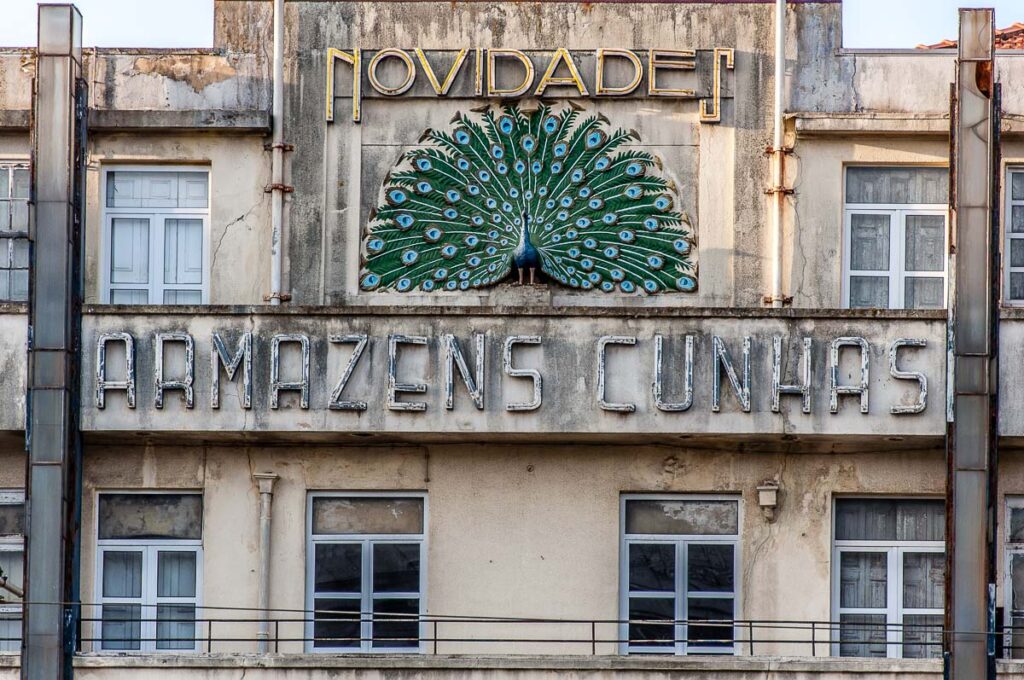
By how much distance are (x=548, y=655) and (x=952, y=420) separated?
184 inches

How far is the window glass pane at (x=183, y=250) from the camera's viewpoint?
21844mm

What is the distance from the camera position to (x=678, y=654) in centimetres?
2088

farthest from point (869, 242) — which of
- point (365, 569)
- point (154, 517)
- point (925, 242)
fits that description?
point (154, 517)

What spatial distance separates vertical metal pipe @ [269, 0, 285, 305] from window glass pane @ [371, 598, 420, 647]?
3.65m

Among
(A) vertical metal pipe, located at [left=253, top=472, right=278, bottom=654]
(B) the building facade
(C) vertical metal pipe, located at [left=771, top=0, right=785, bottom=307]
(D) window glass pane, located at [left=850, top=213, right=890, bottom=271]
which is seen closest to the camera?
(B) the building facade

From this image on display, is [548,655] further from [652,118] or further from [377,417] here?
[652,118]

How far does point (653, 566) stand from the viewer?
69.3 feet

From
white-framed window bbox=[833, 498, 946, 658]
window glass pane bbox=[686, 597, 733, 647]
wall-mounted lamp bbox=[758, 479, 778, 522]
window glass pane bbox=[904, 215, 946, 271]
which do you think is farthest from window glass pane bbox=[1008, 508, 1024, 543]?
window glass pane bbox=[686, 597, 733, 647]

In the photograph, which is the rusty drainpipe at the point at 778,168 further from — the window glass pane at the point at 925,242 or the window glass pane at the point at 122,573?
the window glass pane at the point at 122,573

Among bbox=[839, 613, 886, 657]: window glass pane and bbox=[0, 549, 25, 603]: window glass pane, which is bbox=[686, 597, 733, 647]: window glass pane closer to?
bbox=[839, 613, 886, 657]: window glass pane

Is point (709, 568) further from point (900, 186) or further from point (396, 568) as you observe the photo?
point (900, 186)

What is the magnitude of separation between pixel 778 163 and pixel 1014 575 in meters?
5.00

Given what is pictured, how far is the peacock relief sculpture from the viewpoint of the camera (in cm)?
2167

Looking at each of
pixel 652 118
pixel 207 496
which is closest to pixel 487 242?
pixel 652 118
